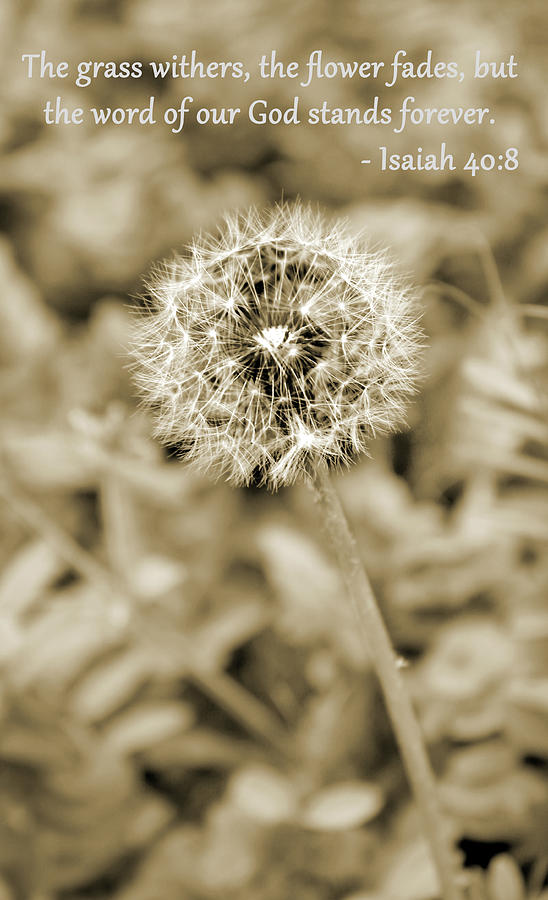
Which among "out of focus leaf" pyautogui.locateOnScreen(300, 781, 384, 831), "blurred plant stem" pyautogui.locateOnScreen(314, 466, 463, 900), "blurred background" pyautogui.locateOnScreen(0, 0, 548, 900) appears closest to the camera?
"blurred plant stem" pyautogui.locateOnScreen(314, 466, 463, 900)

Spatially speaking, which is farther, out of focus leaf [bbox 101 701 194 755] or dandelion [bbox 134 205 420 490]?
out of focus leaf [bbox 101 701 194 755]

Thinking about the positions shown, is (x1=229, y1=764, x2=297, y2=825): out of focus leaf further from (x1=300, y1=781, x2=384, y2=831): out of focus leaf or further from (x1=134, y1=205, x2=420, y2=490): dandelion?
(x1=134, y1=205, x2=420, y2=490): dandelion

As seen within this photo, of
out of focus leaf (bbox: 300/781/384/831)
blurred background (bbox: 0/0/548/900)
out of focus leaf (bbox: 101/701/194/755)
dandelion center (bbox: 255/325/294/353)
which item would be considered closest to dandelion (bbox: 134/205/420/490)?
dandelion center (bbox: 255/325/294/353)

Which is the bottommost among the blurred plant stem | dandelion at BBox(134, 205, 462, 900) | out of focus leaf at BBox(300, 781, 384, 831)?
out of focus leaf at BBox(300, 781, 384, 831)

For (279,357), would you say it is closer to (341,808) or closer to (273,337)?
(273,337)

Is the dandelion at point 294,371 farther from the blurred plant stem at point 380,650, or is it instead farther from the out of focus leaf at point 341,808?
the out of focus leaf at point 341,808

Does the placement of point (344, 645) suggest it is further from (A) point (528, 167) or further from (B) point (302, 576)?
(A) point (528, 167)
